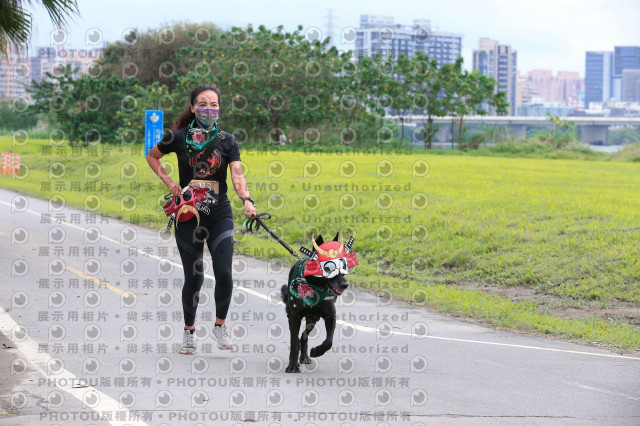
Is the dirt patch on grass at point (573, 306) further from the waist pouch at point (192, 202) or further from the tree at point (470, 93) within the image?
the tree at point (470, 93)

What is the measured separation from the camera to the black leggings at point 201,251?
7.69 m

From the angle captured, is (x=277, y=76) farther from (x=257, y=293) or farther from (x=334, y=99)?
(x=257, y=293)

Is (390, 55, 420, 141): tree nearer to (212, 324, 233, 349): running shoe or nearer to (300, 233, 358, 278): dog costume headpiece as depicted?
(212, 324, 233, 349): running shoe

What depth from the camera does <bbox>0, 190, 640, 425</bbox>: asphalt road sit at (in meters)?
6.14

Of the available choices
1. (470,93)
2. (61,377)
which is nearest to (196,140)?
(61,377)

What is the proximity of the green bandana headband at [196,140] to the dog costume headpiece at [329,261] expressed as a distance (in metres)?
1.41

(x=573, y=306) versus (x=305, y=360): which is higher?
(x=305, y=360)

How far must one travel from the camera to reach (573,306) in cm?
1180

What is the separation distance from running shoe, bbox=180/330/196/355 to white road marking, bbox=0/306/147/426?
1.11 m

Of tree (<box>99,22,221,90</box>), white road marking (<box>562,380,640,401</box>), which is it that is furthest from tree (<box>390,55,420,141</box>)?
white road marking (<box>562,380,640,401</box>)

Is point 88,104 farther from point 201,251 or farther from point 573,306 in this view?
point 201,251

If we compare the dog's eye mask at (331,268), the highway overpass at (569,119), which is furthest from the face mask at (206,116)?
the highway overpass at (569,119)

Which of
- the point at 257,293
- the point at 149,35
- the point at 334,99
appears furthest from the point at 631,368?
the point at 149,35

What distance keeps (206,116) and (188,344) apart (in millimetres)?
2015
